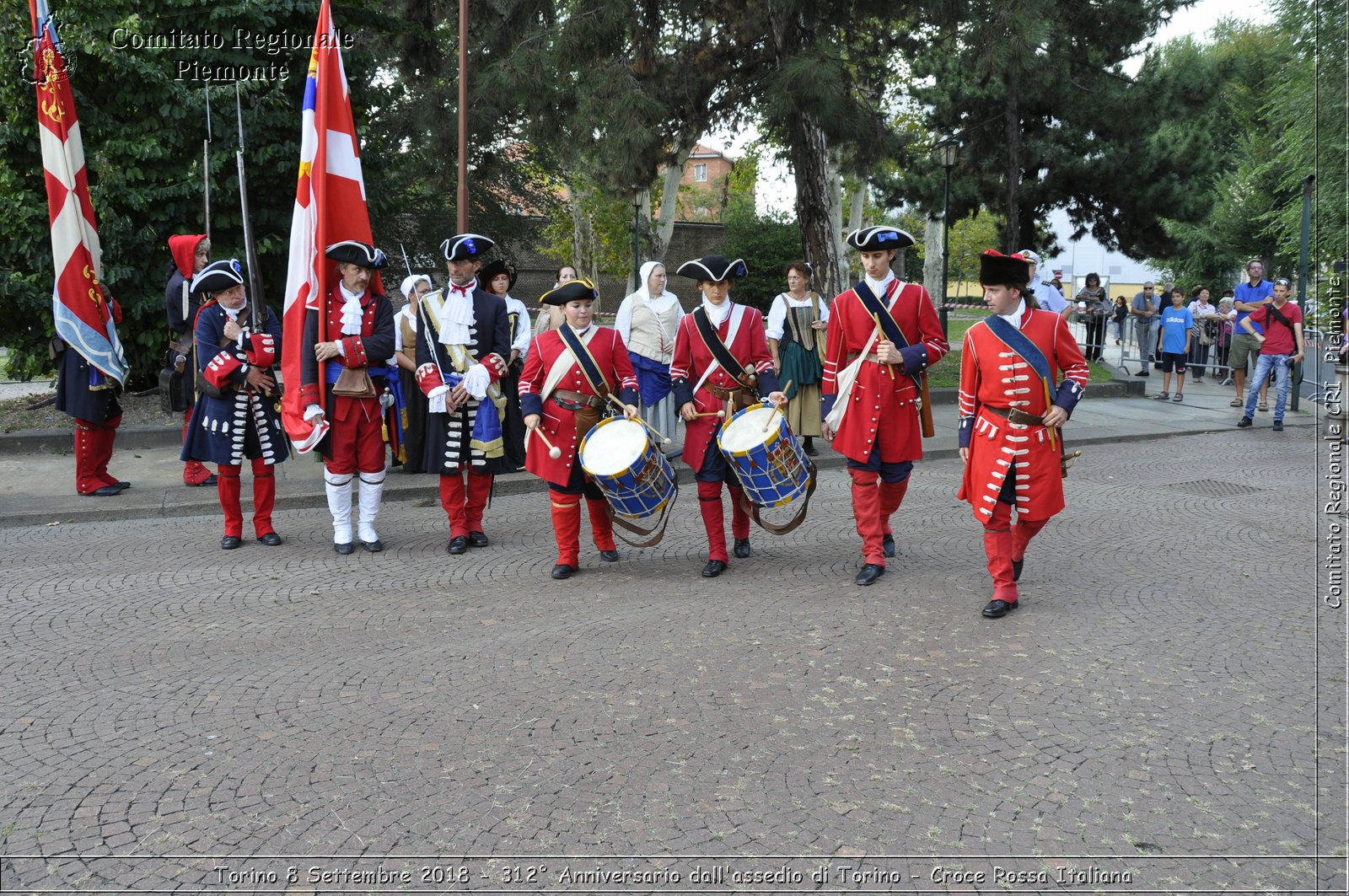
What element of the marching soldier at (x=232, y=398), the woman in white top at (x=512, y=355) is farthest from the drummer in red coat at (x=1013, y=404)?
the marching soldier at (x=232, y=398)

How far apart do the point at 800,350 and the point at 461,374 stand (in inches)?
174

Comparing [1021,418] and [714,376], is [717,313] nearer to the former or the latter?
[714,376]

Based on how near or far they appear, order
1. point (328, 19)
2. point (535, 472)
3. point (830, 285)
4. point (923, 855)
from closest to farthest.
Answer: point (923, 855), point (535, 472), point (328, 19), point (830, 285)

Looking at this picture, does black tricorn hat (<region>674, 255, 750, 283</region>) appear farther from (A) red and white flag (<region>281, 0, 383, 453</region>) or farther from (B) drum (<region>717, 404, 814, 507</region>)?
(A) red and white flag (<region>281, 0, 383, 453</region>)

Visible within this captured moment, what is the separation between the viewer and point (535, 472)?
7.14 m

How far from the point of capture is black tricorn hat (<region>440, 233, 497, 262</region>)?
7.61 m

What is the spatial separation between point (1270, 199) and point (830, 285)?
2475 centimetres

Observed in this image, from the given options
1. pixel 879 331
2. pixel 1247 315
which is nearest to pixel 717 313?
pixel 879 331

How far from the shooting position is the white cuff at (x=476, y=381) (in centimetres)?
771

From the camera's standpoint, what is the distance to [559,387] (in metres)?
7.09

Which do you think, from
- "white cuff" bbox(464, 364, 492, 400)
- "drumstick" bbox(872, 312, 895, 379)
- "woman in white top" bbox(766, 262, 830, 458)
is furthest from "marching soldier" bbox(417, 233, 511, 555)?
"woman in white top" bbox(766, 262, 830, 458)

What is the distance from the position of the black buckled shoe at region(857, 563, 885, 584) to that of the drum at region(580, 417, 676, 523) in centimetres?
128

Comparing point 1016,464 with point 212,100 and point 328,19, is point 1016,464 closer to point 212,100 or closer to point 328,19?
point 328,19

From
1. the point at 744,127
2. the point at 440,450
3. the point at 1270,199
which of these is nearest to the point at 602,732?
the point at 440,450
